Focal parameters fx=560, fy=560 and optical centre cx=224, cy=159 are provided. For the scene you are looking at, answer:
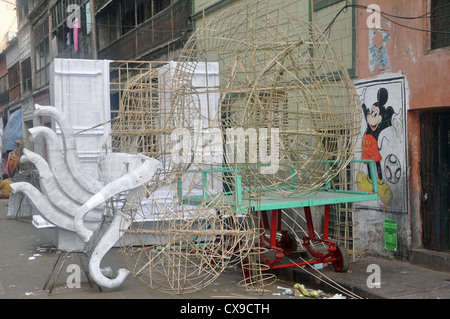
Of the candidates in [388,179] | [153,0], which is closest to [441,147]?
[388,179]

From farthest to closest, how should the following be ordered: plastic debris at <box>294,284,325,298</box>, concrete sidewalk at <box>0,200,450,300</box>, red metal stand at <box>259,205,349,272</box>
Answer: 1. red metal stand at <box>259,205,349,272</box>
2. plastic debris at <box>294,284,325,298</box>
3. concrete sidewalk at <box>0,200,450,300</box>

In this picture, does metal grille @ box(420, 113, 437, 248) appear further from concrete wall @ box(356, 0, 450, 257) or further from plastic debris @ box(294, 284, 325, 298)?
plastic debris @ box(294, 284, 325, 298)

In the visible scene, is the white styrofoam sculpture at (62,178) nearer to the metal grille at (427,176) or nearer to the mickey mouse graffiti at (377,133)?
the mickey mouse graffiti at (377,133)

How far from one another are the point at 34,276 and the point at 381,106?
527cm

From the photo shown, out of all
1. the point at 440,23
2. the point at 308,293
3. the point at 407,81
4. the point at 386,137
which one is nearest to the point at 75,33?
the point at 386,137

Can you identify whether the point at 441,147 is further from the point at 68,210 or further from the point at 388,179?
the point at 68,210

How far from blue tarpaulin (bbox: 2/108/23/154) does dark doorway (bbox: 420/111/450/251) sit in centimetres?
1983

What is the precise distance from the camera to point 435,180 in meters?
7.24

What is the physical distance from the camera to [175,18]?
1430 centimetres

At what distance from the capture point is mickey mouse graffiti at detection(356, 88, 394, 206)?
7715 mm

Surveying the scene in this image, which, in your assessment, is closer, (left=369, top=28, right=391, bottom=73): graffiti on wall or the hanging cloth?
(left=369, top=28, right=391, bottom=73): graffiti on wall

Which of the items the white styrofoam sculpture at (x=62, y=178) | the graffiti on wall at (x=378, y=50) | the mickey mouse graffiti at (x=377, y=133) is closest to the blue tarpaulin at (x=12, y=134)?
the white styrofoam sculpture at (x=62, y=178)

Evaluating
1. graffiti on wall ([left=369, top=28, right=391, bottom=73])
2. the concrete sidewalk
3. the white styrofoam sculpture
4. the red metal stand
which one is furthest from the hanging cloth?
the red metal stand

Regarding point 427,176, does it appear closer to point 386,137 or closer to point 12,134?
point 386,137
